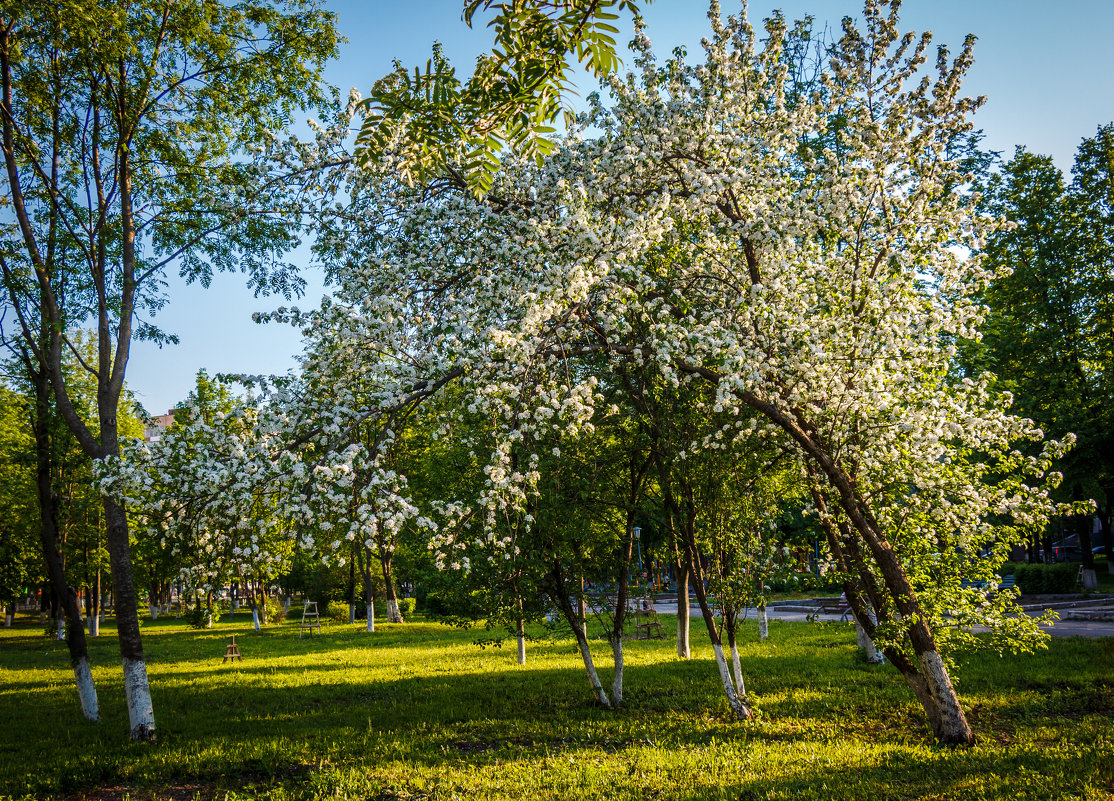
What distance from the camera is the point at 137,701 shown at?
1081cm

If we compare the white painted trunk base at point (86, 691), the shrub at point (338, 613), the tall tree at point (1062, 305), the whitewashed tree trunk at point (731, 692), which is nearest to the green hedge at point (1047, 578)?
the tall tree at point (1062, 305)

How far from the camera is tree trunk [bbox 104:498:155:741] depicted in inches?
422

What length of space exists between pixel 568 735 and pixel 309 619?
3504 centimetres

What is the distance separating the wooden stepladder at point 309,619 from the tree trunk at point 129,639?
61.8ft

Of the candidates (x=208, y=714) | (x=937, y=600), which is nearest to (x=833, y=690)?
(x=937, y=600)

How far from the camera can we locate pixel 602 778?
8.08m

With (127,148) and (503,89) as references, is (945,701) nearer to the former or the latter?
(503,89)

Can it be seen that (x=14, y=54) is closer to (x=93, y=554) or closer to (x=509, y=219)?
(x=509, y=219)

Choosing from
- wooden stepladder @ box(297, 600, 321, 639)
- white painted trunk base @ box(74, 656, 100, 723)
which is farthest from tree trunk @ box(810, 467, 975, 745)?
wooden stepladder @ box(297, 600, 321, 639)

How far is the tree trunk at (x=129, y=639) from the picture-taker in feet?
35.2

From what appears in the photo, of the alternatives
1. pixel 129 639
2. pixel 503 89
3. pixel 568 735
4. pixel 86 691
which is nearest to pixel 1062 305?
pixel 568 735

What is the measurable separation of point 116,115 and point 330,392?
8.56 m

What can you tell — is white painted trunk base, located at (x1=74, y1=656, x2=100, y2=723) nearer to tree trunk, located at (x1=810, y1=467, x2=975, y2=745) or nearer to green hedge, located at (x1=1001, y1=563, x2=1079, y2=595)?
tree trunk, located at (x1=810, y1=467, x2=975, y2=745)

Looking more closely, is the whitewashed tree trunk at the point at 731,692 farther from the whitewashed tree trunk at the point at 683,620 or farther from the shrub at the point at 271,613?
the shrub at the point at 271,613
